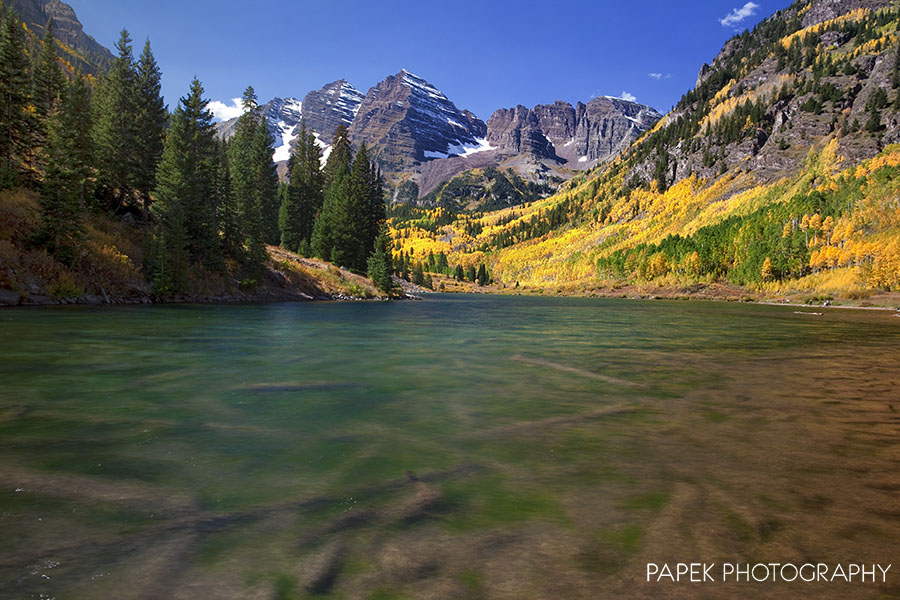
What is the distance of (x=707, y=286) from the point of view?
118 metres

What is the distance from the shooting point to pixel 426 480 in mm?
6363

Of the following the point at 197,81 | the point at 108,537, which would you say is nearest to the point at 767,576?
the point at 108,537

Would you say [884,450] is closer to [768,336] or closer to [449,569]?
[449,569]

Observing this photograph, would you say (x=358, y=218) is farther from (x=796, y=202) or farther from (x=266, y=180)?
(x=796, y=202)

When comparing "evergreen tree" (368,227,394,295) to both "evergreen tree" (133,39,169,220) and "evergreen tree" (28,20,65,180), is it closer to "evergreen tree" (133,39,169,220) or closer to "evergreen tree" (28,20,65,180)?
"evergreen tree" (133,39,169,220)

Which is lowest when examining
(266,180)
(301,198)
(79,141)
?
(79,141)

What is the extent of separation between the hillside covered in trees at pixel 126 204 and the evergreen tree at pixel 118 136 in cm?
15

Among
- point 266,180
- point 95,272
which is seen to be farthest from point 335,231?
point 95,272

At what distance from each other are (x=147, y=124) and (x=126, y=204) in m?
10.2

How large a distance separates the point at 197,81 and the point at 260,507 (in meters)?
65.5

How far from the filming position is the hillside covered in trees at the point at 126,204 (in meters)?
32.2

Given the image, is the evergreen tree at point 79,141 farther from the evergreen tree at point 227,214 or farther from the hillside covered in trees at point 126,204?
the evergreen tree at point 227,214

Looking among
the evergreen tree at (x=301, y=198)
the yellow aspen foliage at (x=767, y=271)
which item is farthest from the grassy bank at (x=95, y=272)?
the yellow aspen foliage at (x=767, y=271)

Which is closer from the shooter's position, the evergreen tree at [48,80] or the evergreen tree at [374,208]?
the evergreen tree at [48,80]
